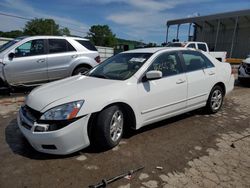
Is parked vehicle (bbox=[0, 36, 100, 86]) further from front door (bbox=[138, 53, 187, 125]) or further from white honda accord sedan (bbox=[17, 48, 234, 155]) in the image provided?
front door (bbox=[138, 53, 187, 125])

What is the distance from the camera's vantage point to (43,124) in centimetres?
316

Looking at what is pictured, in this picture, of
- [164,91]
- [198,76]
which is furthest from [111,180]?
[198,76]

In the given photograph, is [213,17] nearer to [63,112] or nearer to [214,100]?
[214,100]

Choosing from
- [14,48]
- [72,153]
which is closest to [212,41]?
[14,48]

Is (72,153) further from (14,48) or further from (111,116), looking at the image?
(14,48)

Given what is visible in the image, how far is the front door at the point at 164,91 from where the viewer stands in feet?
13.1

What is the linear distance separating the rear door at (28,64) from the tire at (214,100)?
464cm

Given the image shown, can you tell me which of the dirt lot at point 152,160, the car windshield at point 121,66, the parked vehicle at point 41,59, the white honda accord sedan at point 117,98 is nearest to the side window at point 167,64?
the white honda accord sedan at point 117,98

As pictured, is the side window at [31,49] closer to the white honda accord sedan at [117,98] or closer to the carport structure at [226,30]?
the white honda accord sedan at [117,98]

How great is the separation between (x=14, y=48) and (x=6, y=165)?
4560 mm

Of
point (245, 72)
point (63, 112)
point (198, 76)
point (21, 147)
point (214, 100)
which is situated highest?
point (198, 76)

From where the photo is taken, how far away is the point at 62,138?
10.3 ft

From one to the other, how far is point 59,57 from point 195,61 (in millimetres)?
4143

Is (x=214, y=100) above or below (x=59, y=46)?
below
